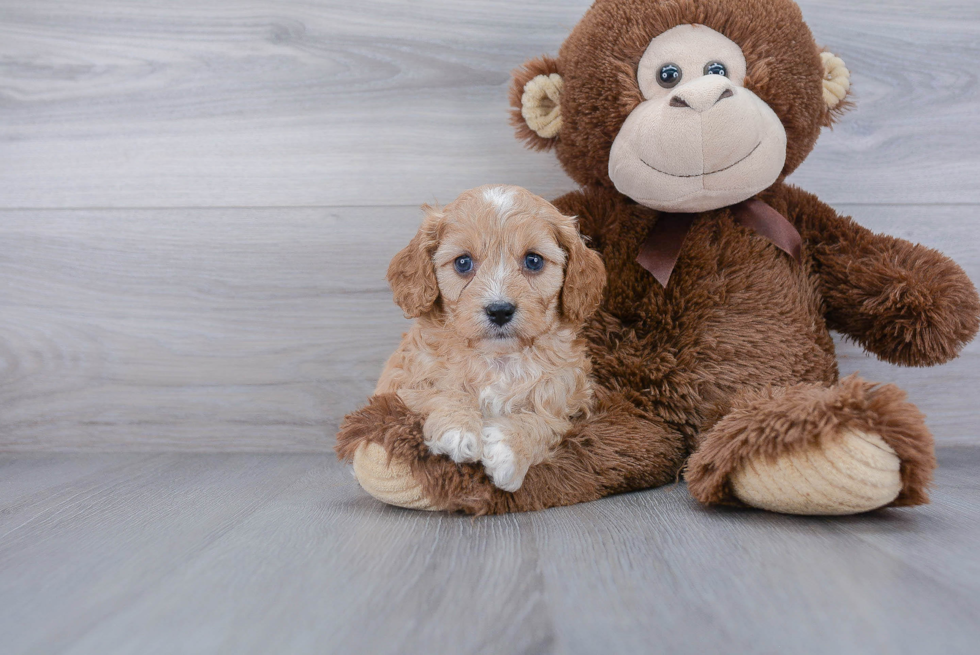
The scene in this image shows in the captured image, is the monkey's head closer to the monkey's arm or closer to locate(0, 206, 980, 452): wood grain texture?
the monkey's arm

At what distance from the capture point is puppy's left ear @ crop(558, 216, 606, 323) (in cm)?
125

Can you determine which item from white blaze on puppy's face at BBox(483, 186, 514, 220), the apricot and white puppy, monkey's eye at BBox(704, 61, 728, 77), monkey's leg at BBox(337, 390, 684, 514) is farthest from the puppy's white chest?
monkey's eye at BBox(704, 61, 728, 77)

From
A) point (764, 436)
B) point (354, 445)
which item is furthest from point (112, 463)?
point (764, 436)

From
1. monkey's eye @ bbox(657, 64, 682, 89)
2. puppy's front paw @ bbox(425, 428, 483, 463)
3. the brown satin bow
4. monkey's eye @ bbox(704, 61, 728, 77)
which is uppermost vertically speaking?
monkey's eye @ bbox(704, 61, 728, 77)

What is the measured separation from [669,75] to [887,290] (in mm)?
595

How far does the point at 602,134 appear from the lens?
139 centimetres

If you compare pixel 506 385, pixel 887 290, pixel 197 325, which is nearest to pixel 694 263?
pixel 887 290

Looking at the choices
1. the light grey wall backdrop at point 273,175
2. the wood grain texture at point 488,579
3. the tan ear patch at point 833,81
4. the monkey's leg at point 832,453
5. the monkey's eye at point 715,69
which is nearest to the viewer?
the wood grain texture at point 488,579

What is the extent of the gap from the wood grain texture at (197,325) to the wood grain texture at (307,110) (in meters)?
0.08

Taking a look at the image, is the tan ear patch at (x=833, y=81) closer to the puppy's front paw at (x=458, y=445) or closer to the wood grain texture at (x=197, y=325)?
the wood grain texture at (x=197, y=325)

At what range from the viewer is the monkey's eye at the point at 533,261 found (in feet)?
4.00

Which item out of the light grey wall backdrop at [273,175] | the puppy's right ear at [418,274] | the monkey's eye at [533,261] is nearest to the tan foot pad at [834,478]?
the monkey's eye at [533,261]

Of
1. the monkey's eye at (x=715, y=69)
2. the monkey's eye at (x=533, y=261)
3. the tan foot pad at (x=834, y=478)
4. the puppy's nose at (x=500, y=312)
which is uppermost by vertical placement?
the monkey's eye at (x=715, y=69)

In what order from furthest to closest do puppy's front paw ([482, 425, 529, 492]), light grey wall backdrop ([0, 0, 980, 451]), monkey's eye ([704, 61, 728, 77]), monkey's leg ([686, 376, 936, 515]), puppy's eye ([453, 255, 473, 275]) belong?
light grey wall backdrop ([0, 0, 980, 451]) < monkey's eye ([704, 61, 728, 77]) < puppy's eye ([453, 255, 473, 275]) < puppy's front paw ([482, 425, 529, 492]) < monkey's leg ([686, 376, 936, 515])
